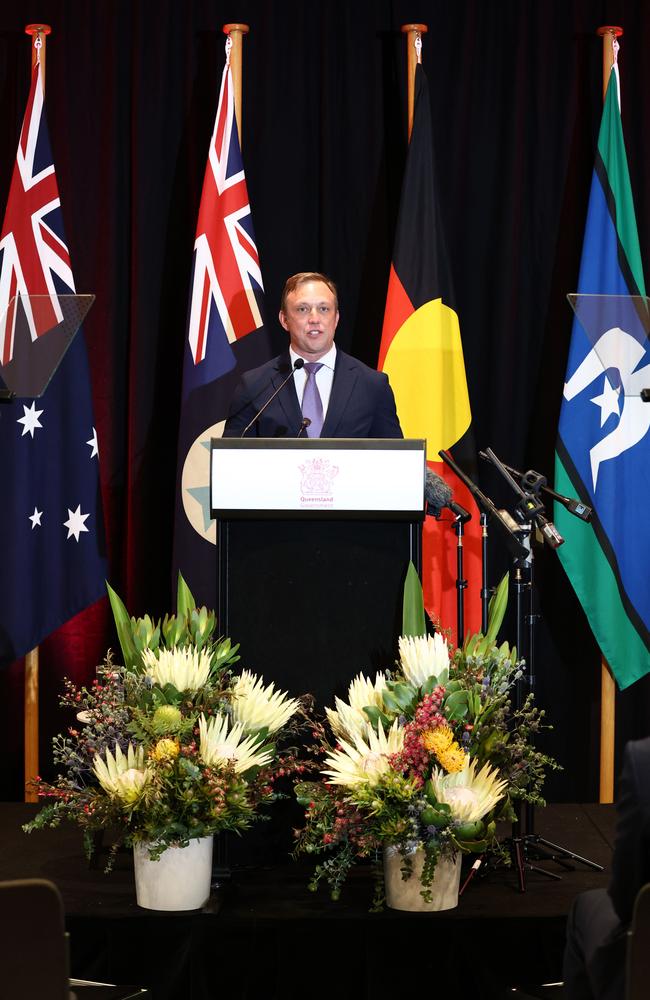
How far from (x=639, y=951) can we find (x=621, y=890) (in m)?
0.15

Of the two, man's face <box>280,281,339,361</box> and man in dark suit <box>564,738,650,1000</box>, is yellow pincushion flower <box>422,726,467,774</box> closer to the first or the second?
man in dark suit <box>564,738,650,1000</box>

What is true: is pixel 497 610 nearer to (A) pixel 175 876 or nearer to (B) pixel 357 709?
(B) pixel 357 709

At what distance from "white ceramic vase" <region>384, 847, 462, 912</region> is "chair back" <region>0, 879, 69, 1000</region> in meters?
1.21

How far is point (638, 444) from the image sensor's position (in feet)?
16.4

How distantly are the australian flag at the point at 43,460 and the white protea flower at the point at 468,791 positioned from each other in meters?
2.66

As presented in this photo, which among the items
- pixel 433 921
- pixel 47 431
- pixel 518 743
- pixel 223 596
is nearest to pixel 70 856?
pixel 223 596

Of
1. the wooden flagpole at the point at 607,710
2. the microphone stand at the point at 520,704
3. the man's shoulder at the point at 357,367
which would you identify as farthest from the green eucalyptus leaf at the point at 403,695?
the wooden flagpole at the point at 607,710

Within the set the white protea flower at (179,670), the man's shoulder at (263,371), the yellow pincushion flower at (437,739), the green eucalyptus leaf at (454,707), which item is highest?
the man's shoulder at (263,371)

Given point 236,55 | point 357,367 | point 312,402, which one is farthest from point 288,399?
point 236,55

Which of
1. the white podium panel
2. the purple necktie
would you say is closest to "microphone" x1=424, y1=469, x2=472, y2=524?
the white podium panel

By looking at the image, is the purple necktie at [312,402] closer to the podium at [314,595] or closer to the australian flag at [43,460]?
the podium at [314,595]

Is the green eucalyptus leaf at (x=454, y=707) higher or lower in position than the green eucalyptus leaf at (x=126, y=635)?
lower

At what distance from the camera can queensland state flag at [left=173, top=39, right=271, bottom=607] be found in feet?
16.4

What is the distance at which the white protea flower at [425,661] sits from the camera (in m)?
2.95
